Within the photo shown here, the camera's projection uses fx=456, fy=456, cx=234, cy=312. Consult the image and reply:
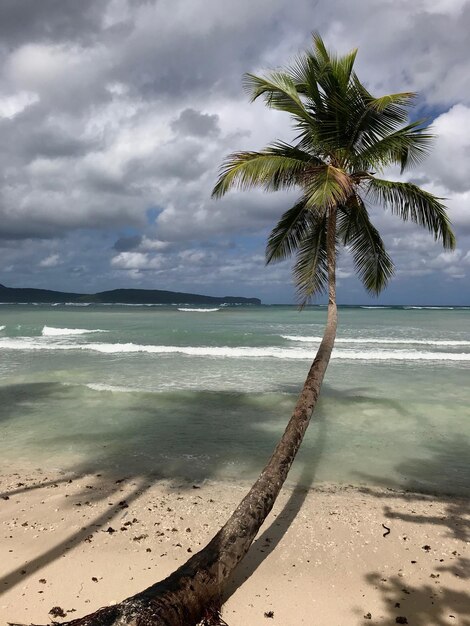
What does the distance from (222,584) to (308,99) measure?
8458 millimetres

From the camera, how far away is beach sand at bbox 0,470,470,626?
4.14 m

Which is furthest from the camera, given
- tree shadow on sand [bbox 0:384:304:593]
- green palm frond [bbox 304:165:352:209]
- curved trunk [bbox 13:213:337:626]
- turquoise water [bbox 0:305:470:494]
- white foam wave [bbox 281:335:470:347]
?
white foam wave [bbox 281:335:470:347]

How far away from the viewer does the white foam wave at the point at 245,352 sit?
24016 mm

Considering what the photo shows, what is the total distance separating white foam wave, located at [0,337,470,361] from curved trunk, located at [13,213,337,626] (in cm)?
1876

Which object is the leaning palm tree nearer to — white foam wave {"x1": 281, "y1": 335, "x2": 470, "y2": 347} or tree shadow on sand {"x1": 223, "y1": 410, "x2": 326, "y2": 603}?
tree shadow on sand {"x1": 223, "y1": 410, "x2": 326, "y2": 603}

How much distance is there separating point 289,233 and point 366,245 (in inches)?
67.5

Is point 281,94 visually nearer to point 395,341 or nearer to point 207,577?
point 207,577

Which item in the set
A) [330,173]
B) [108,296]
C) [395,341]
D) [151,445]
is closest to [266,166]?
[330,173]

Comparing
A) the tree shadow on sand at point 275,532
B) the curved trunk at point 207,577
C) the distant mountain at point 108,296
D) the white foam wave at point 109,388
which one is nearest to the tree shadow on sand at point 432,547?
the tree shadow on sand at point 275,532

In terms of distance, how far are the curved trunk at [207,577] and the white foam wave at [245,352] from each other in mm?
18764

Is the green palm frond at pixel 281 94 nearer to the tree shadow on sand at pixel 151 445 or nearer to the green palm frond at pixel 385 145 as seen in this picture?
the green palm frond at pixel 385 145

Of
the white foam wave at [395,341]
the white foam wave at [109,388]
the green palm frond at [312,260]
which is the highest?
the green palm frond at [312,260]

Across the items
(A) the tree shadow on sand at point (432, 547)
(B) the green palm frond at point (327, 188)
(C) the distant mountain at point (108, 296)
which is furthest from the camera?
(C) the distant mountain at point (108, 296)

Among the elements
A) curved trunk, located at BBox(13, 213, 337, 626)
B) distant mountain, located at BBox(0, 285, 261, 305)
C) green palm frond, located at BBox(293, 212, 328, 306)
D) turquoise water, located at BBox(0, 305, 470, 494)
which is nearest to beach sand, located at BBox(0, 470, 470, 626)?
curved trunk, located at BBox(13, 213, 337, 626)
